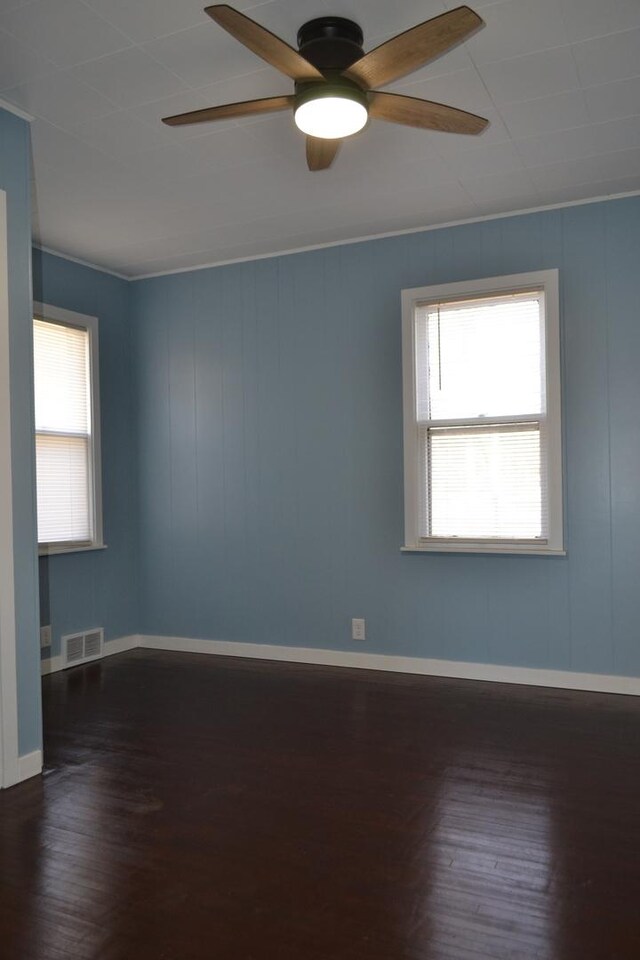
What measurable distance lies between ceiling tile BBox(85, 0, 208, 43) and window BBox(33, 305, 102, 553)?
8.43 ft

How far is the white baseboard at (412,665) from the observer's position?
13.3 ft

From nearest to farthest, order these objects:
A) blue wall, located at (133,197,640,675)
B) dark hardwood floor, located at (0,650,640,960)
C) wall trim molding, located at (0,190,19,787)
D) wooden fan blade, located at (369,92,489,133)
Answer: dark hardwood floor, located at (0,650,640,960) < wooden fan blade, located at (369,92,489,133) < wall trim molding, located at (0,190,19,787) < blue wall, located at (133,197,640,675)

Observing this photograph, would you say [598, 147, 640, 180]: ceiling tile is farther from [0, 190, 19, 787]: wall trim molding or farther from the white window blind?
the white window blind

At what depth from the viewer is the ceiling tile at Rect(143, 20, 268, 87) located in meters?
2.50

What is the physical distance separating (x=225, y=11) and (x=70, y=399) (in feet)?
11.1

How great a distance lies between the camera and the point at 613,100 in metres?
2.99

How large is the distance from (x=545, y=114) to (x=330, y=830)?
2.97 m

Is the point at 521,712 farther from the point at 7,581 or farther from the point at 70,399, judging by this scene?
the point at 70,399

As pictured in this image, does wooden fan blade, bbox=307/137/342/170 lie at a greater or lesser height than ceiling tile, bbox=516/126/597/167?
lesser

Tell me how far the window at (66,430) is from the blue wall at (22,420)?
66.9 inches

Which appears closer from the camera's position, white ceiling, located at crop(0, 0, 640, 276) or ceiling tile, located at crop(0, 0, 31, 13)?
ceiling tile, located at crop(0, 0, 31, 13)

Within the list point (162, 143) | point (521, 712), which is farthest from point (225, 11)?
point (521, 712)

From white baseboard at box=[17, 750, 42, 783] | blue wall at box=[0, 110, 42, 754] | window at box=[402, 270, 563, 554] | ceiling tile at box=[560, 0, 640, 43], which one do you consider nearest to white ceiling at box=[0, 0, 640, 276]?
ceiling tile at box=[560, 0, 640, 43]

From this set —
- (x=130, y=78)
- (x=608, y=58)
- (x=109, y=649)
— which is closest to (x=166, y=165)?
(x=130, y=78)
